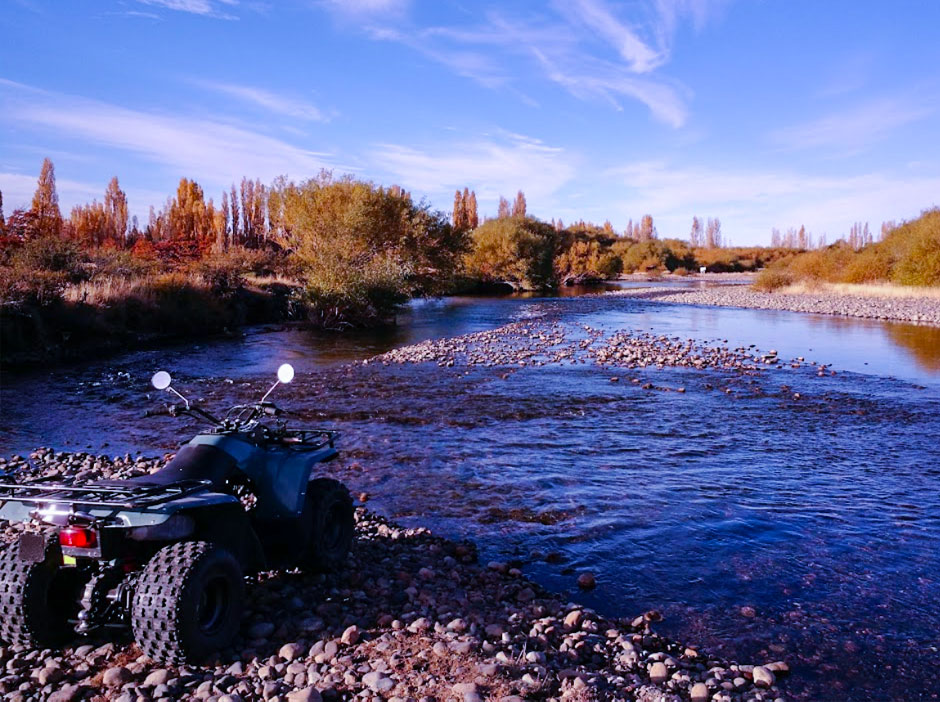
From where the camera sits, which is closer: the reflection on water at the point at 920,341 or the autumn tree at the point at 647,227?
the reflection on water at the point at 920,341

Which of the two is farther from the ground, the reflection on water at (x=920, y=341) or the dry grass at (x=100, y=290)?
the dry grass at (x=100, y=290)

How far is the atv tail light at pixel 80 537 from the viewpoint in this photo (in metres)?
3.81

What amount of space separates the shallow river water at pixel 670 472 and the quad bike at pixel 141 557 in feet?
9.31

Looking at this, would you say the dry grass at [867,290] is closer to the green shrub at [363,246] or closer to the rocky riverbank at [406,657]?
the green shrub at [363,246]

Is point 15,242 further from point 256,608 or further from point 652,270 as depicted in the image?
point 652,270

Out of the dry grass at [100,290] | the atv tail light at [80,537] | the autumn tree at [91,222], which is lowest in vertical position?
the atv tail light at [80,537]

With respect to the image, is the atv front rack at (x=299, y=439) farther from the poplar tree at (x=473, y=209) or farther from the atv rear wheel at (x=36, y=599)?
the poplar tree at (x=473, y=209)

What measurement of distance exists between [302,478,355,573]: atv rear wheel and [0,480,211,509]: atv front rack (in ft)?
4.30

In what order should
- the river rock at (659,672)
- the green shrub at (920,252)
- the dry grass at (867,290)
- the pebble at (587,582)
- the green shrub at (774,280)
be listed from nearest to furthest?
the river rock at (659,672), the pebble at (587,582), the dry grass at (867,290), the green shrub at (920,252), the green shrub at (774,280)

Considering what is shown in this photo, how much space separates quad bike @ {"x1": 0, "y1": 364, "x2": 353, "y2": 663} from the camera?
383cm

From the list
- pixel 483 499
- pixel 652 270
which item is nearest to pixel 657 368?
pixel 483 499

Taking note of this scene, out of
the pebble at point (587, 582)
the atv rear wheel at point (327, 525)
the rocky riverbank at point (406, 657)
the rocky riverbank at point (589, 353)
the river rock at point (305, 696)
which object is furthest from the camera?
the rocky riverbank at point (589, 353)

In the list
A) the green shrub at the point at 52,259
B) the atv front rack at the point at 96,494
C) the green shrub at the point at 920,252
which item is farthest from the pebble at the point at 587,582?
the green shrub at the point at 920,252

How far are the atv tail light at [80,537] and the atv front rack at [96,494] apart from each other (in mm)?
148
